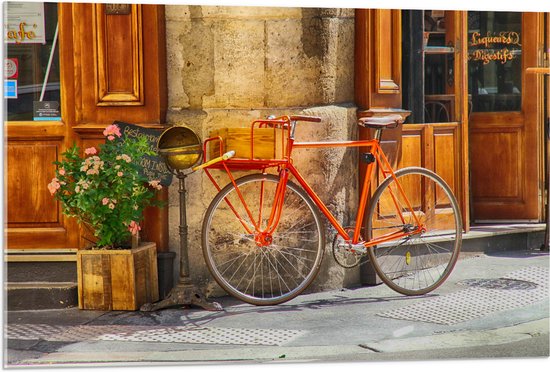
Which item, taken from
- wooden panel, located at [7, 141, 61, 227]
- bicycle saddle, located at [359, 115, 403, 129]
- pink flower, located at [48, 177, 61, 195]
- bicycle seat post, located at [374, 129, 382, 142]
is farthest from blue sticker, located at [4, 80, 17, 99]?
bicycle seat post, located at [374, 129, 382, 142]

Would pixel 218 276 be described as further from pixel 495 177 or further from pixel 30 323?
pixel 495 177

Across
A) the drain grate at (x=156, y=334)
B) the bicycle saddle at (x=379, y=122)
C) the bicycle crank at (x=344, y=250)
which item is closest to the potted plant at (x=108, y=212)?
the drain grate at (x=156, y=334)

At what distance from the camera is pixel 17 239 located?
293 inches

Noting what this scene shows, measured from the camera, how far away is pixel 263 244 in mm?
7223

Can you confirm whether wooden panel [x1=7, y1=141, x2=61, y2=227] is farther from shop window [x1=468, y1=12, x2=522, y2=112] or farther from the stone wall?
shop window [x1=468, y1=12, x2=522, y2=112]

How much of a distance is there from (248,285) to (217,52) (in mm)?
1645

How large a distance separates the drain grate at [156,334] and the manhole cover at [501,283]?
5.68 ft

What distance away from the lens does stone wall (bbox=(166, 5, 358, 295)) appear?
7.35m

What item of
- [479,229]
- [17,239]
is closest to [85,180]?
[17,239]

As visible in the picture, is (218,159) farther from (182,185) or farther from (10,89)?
(10,89)

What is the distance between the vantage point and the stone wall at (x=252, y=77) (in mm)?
7348

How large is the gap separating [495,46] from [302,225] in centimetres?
289

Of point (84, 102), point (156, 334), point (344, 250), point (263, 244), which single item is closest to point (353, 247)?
point (344, 250)

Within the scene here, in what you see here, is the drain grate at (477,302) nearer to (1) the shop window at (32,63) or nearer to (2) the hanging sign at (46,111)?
(2) the hanging sign at (46,111)
